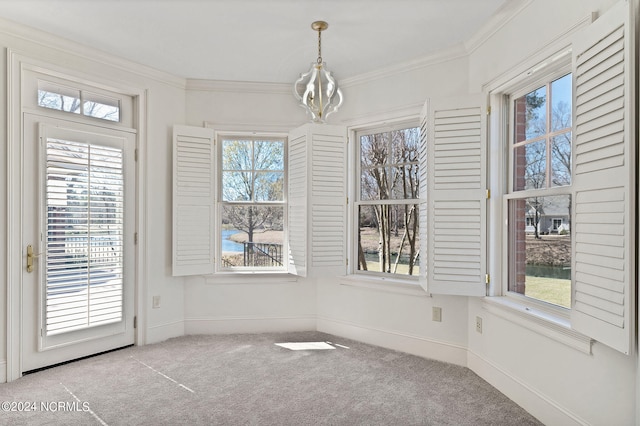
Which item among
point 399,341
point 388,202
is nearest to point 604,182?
point 388,202

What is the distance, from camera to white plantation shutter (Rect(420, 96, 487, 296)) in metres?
3.13

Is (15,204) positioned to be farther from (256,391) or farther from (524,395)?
(524,395)

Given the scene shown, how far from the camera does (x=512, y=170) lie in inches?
119

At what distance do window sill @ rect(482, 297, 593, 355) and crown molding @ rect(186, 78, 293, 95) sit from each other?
2791 millimetres

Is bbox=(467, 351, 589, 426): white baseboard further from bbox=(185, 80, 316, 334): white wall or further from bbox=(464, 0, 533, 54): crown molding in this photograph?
bbox=(464, 0, 533, 54): crown molding

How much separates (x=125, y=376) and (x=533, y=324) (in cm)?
283

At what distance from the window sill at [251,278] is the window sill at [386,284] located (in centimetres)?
61

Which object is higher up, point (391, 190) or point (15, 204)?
point (391, 190)

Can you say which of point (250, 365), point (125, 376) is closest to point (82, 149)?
point (125, 376)

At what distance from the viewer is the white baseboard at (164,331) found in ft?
13.1

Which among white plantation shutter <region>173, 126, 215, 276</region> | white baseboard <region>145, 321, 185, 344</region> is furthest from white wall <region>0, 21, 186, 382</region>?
white plantation shutter <region>173, 126, 215, 276</region>

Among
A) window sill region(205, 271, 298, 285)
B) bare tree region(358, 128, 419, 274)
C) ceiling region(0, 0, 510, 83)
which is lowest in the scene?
window sill region(205, 271, 298, 285)

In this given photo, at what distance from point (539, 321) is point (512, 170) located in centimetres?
107

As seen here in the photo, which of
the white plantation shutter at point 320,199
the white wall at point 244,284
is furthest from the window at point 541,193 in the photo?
the white wall at point 244,284
